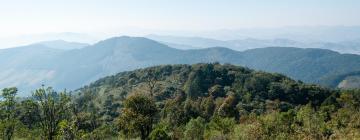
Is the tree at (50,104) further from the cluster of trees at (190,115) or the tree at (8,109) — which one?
the tree at (8,109)

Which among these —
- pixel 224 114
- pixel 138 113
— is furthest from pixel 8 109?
pixel 224 114

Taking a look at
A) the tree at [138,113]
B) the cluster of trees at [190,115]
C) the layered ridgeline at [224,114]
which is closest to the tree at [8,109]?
the cluster of trees at [190,115]

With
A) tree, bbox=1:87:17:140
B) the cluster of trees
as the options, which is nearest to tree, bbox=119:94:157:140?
the cluster of trees

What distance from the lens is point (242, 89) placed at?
643 feet

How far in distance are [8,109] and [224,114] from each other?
91403 millimetres

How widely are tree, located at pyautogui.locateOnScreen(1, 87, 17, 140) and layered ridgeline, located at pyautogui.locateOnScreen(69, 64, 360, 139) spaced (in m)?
8.89

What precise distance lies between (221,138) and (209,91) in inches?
4858

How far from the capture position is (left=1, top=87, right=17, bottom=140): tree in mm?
48419

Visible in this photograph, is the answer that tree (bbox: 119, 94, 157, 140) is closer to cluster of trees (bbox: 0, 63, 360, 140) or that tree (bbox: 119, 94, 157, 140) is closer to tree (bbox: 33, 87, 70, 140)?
cluster of trees (bbox: 0, 63, 360, 140)

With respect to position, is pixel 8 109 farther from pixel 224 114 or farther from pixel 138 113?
pixel 224 114

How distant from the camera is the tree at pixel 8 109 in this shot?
4842 centimetres

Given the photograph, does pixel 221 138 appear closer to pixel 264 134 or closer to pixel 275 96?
pixel 264 134

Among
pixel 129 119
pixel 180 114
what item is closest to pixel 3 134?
pixel 129 119

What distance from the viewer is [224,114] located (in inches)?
5285
